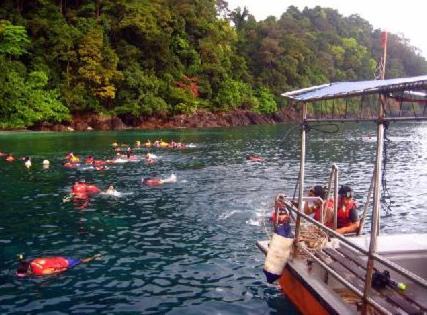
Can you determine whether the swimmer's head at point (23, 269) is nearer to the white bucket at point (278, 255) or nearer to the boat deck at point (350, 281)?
the white bucket at point (278, 255)

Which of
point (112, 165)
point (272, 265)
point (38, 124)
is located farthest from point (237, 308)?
point (38, 124)

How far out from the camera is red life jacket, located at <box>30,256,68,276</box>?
13344mm

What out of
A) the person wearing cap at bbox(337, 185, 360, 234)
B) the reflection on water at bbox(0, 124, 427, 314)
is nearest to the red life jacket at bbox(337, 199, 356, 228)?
the person wearing cap at bbox(337, 185, 360, 234)

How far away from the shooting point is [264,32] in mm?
124375

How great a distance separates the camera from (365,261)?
9.73m

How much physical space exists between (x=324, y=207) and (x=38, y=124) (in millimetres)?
68176

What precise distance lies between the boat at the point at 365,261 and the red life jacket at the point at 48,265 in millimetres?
5743

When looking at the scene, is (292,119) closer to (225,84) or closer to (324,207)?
(225,84)

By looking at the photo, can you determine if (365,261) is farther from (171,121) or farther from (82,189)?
(171,121)

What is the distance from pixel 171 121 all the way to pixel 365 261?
7974cm

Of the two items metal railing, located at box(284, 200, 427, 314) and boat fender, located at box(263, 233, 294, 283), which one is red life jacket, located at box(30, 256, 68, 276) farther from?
metal railing, located at box(284, 200, 427, 314)

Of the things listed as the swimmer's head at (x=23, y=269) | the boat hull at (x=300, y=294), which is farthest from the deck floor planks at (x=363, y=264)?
the swimmer's head at (x=23, y=269)

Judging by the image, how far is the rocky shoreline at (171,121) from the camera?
77.0 metres

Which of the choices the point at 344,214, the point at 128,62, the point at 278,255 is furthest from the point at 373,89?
the point at 128,62
